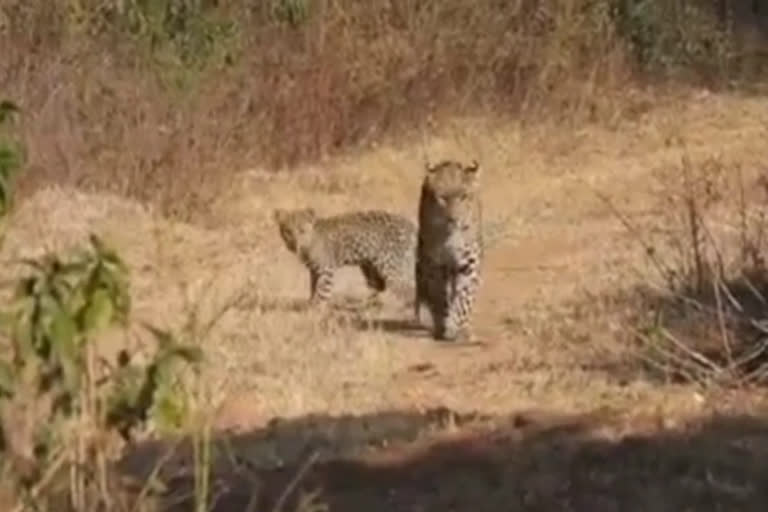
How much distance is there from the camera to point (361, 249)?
1398 cm

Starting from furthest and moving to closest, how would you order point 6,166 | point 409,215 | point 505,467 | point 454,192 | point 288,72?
point 288,72 < point 409,215 < point 454,192 < point 505,467 < point 6,166

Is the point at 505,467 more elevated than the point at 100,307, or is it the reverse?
the point at 100,307

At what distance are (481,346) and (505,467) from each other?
166 inches

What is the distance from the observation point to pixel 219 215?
647 inches

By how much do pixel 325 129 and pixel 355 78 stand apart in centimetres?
61

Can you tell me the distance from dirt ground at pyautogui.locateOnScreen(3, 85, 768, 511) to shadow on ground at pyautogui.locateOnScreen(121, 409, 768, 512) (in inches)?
A: 0.4

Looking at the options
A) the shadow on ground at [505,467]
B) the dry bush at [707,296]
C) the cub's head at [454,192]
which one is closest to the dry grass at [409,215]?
the shadow on ground at [505,467]

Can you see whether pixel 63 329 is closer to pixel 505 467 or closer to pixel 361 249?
pixel 505 467

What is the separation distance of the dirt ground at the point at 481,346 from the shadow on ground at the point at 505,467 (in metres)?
0.01

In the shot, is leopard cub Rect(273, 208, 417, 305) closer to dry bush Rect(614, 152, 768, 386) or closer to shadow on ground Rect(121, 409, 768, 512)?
dry bush Rect(614, 152, 768, 386)

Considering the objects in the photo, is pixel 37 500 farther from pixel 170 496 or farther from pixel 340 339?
pixel 340 339

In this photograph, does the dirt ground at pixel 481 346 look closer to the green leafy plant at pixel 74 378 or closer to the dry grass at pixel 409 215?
the dry grass at pixel 409 215

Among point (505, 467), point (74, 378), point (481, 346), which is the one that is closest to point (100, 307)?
point (74, 378)

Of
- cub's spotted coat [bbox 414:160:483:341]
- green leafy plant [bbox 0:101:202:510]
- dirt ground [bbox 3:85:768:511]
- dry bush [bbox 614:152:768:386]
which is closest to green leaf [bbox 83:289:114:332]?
green leafy plant [bbox 0:101:202:510]
